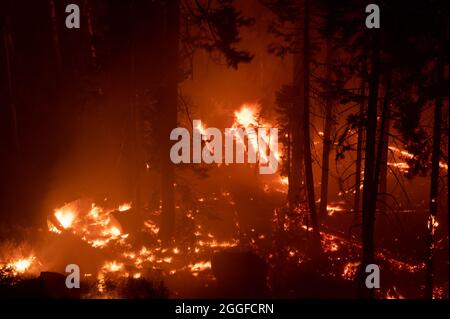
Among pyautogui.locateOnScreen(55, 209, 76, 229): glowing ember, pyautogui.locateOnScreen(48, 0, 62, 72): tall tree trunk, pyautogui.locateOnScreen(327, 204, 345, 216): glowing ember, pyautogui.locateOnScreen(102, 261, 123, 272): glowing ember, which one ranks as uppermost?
pyautogui.locateOnScreen(48, 0, 62, 72): tall tree trunk

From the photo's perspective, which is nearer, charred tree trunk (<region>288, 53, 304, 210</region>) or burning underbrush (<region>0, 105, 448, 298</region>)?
burning underbrush (<region>0, 105, 448, 298</region>)

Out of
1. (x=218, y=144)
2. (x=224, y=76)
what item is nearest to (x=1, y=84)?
(x=218, y=144)

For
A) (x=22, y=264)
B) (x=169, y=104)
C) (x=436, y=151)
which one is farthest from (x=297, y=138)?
(x=22, y=264)

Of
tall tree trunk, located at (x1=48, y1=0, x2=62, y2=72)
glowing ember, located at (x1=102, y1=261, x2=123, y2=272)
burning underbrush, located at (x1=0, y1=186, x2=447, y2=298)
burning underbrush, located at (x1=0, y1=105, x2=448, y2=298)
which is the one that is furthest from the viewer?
tall tree trunk, located at (x1=48, y1=0, x2=62, y2=72)

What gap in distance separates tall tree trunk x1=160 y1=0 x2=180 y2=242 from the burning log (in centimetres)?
382

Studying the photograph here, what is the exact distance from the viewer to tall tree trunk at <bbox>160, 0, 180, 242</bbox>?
45.7 feet

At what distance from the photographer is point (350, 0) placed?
39.2 feet

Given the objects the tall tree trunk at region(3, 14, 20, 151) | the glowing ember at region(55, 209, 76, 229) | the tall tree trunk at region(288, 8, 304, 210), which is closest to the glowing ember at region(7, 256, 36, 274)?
the glowing ember at region(55, 209, 76, 229)

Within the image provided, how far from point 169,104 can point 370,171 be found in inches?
301

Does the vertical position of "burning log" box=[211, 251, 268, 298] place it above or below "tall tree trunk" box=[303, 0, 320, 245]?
below

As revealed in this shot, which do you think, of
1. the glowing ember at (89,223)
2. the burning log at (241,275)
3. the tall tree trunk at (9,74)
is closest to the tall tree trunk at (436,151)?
the burning log at (241,275)

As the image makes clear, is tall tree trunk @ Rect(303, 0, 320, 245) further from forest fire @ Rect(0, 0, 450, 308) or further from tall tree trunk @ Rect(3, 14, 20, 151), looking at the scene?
tall tree trunk @ Rect(3, 14, 20, 151)

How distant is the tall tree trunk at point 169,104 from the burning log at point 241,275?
150 inches
